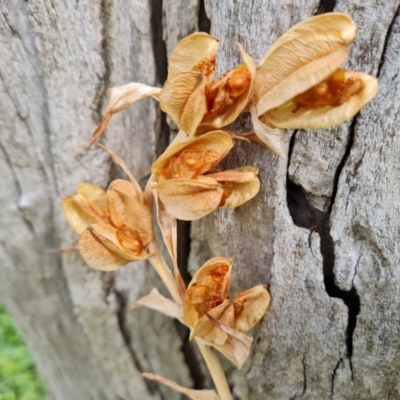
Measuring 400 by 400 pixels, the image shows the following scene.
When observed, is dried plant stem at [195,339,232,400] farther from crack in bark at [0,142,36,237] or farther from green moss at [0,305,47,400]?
green moss at [0,305,47,400]

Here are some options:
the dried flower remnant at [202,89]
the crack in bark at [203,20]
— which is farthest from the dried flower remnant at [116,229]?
the crack in bark at [203,20]

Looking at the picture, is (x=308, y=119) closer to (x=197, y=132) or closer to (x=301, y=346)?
(x=197, y=132)

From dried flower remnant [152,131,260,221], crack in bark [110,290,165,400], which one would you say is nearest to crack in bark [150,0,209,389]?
crack in bark [110,290,165,400]

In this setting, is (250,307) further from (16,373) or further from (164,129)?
(16,373)

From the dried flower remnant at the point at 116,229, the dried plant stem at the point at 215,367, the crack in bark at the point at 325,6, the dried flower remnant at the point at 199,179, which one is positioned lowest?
the dried plant stem at the point at 215,367

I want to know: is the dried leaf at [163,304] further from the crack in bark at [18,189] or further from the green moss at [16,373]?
the green moss at [16,373]

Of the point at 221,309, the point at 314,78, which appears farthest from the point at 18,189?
the point at 314,78
